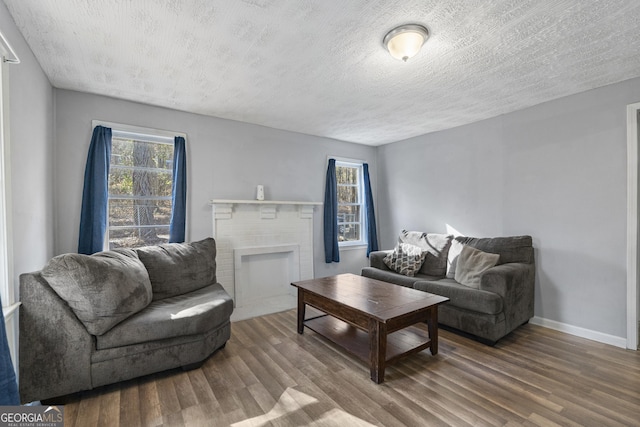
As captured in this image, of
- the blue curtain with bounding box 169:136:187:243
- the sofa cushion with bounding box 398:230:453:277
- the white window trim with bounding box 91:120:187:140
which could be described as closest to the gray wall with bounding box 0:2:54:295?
the white window trim with bounding box 91:120:187:140

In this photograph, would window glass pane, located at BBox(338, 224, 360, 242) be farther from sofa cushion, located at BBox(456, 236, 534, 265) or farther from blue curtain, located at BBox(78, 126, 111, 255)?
blue curtain, located at BBox(78, 126, 111, 255)

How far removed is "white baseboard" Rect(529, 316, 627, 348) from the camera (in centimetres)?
274

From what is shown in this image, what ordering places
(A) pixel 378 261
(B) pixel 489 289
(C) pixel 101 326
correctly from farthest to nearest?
1. (A) pixel 378 261
2. (B) pixel 489 289
3. (C) pixel 101 326

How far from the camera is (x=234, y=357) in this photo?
257 cm

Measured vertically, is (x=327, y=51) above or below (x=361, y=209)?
above

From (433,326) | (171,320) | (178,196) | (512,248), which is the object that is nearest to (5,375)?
(171,320)

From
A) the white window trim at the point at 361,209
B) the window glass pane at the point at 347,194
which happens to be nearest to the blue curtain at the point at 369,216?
the white window trim at the point at 361,209

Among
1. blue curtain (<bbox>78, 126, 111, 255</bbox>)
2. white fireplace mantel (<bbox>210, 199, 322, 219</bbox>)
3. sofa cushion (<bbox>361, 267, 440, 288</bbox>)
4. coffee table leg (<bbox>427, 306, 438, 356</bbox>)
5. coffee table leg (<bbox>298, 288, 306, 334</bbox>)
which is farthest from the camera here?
→ white fireplace mantel (<bbox>210, 199, 322, 219</bbox>)

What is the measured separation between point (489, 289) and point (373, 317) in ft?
4.71

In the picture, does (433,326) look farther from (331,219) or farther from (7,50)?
(7,50)

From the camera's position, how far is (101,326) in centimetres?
203

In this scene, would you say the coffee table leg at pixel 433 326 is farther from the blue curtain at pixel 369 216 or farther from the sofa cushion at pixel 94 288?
the blue curtain at pixel 369 216

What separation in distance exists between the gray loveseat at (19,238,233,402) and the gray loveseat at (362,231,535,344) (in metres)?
2.24

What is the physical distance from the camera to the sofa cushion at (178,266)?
2791 millimetres
